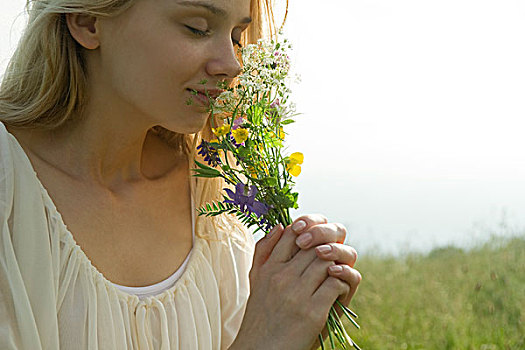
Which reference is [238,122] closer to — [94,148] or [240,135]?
[240,135]

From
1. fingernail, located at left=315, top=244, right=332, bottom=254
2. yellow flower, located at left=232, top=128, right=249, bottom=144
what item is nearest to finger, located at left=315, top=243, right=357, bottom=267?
fingernail, located at left=315, top=244, right=332, bottom=254

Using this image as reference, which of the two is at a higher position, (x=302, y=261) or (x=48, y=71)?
(x=48, y=71)

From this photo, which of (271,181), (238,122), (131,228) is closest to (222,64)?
(238,122)

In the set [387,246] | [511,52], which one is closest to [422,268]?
[387,246]

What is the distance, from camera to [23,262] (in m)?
1.24

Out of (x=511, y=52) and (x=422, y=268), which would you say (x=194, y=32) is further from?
(x=511, y=52)

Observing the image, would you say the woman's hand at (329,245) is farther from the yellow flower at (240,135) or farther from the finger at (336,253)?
the yellow flower at (240,135)

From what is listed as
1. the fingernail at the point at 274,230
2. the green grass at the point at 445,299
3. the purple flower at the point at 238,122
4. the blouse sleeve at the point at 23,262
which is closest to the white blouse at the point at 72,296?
the blouse sleeve at the point at 23,262

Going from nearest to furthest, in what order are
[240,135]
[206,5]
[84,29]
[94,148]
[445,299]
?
[240,135], [206,5], [84,29], [94,148], [445,299]

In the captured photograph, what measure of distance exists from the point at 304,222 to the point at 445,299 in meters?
1.90

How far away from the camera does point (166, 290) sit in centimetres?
145

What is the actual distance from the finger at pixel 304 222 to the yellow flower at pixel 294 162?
10cm

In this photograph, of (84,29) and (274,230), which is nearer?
(274,230)

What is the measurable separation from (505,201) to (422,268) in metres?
0.51
